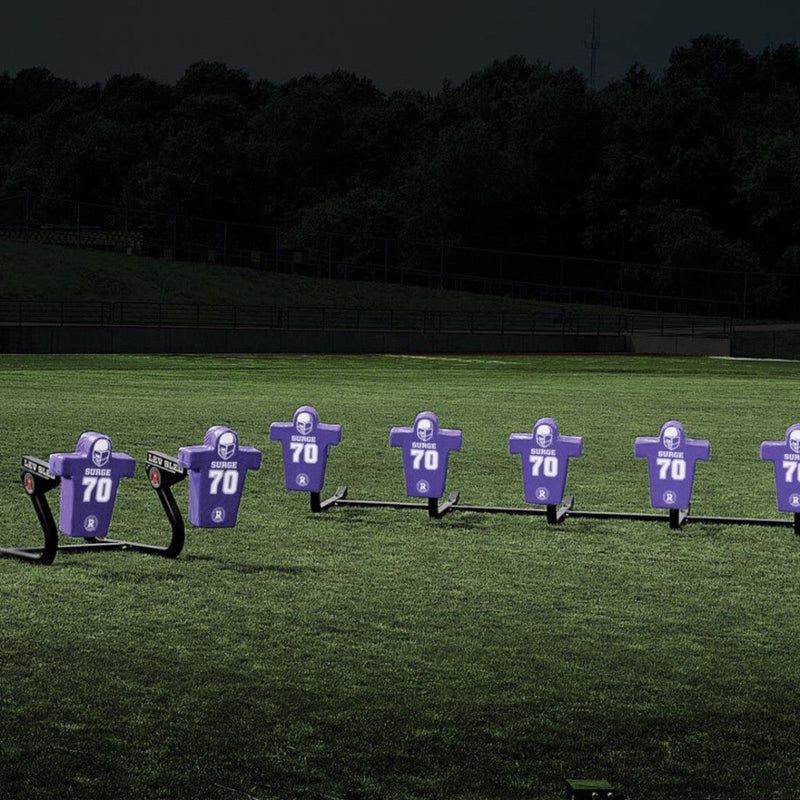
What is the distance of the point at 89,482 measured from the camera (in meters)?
9.30

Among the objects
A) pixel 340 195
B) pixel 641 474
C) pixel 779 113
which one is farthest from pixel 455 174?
pixel 641 474

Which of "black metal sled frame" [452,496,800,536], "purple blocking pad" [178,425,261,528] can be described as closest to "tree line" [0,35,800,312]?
"black metal sled frame" [452,496,800,536]

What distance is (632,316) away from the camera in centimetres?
7312

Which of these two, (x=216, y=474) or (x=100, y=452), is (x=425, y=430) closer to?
(x=216, y=474)

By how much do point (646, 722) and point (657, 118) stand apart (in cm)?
9424

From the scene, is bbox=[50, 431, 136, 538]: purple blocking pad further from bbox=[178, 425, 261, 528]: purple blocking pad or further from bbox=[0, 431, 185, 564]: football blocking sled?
bbox=[178, 425, 261, 528]: purple blocking pad

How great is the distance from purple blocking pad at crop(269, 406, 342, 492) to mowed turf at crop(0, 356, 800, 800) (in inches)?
13.0

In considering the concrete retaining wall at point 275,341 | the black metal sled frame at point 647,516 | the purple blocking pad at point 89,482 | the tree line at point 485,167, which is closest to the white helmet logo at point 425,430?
the black metal sled frame at point 647,516

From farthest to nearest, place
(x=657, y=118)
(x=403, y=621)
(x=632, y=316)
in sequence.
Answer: (x=657, y=118), (x=632, y=316), (x=403, y=621)

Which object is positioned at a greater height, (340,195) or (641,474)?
(340,195)

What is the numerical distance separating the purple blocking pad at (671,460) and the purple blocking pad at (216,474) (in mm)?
3192

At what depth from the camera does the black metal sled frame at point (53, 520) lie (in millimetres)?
9094

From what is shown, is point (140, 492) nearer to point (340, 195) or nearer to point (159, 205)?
point (159, 205)

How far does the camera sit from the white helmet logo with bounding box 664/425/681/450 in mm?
10914
